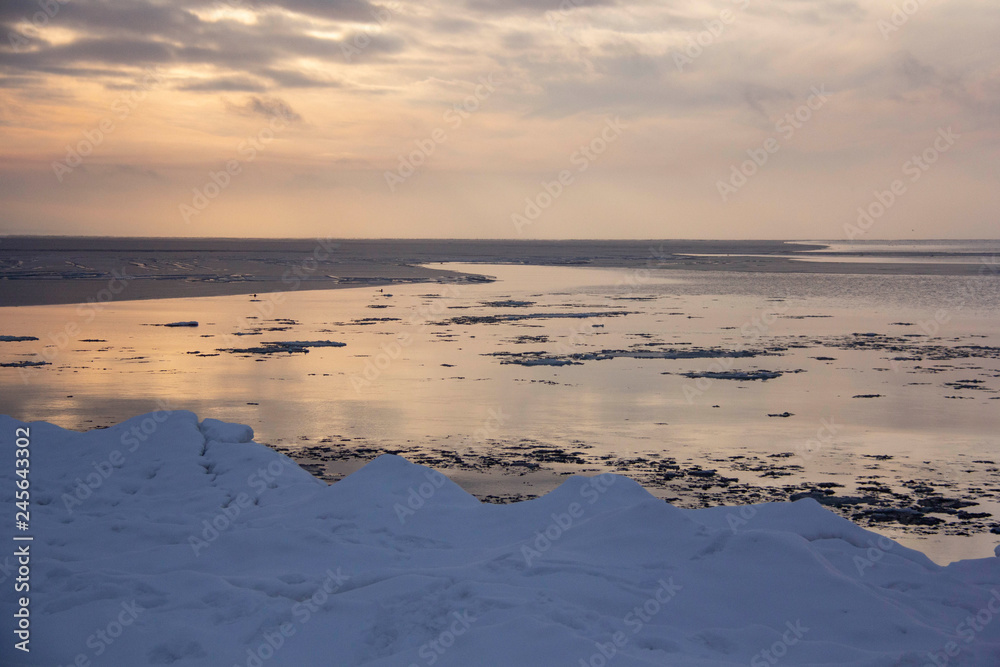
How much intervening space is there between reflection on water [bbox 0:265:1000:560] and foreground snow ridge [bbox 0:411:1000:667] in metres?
2.27

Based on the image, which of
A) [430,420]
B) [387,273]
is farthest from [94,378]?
[387,273]

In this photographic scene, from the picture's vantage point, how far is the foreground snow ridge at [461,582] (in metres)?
5.44

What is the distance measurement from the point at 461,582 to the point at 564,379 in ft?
34.4

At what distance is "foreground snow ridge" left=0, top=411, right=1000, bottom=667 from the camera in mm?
5438

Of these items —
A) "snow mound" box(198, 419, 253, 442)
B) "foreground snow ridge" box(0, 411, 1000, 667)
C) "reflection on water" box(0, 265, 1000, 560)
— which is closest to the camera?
"foreground snow ridge" box(0, 411, 1000, 667)

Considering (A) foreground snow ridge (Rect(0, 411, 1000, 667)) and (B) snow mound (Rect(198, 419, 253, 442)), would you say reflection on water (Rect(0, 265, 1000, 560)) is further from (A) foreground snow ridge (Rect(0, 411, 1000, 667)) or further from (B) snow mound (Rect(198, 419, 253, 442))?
(A) foreground snow ridge (Rect(0, 411, 1000, 667))

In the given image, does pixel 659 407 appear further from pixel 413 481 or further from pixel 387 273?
pixel 387 273

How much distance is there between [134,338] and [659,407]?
14991mm

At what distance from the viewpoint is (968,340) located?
2181 cm

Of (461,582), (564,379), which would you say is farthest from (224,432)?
(564,379)

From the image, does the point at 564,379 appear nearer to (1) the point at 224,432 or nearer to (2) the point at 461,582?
(1) the point at 224,432

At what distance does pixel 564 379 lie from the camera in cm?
1645

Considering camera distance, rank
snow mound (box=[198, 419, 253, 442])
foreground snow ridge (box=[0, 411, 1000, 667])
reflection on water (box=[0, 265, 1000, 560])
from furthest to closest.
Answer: reflection on water (box=[0, 265, 1000, 560]) < snow mound (box=[198, 419, 253, 442]) < foreground snow ridge (box=[0, 411, 1000, 667])

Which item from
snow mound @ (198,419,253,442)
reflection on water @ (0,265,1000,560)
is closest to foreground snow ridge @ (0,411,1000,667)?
snow mound @ (198,419,253,442)
